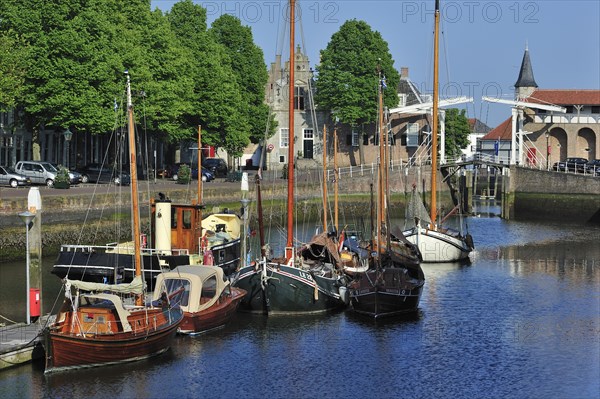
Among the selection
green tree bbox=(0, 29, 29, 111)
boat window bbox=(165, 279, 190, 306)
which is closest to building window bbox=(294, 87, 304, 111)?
green tree bbox=(0, 29, 29, 111)

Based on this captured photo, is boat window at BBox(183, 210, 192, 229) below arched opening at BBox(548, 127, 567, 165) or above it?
below

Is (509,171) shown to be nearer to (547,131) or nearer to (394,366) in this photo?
(547,131)

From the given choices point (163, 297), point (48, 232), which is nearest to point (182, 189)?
point (48, 232)

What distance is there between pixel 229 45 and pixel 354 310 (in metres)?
69.6

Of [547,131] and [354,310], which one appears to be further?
[547,131]

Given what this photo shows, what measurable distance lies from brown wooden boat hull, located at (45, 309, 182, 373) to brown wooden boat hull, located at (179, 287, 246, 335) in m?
3.13

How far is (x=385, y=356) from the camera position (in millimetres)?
35500

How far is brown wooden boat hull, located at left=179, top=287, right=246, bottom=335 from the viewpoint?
121ft

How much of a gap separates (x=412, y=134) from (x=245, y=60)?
20.5 meters

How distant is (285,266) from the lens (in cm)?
4031

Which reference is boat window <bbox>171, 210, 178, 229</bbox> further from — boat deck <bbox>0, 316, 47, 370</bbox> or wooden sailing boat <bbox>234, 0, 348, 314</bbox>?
boat deck <bbox>0, 316, 47, 370</bbox>

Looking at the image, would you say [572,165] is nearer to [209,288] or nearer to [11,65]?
[11,65]

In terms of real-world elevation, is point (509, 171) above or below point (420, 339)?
above

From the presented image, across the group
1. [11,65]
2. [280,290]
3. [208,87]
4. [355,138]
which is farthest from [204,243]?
[355,138]
